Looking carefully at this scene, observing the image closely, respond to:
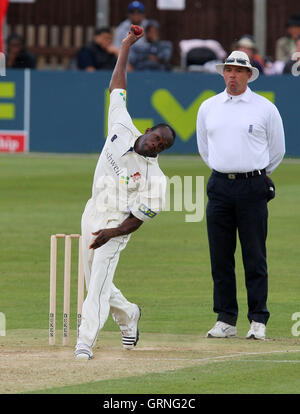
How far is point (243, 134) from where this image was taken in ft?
33.9

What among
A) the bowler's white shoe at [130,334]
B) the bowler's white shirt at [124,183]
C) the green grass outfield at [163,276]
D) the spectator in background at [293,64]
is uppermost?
the bowler's white shirt at [124,183]

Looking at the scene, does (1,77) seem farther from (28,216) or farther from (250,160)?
(250,160)

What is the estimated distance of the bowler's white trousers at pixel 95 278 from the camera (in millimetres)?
9234

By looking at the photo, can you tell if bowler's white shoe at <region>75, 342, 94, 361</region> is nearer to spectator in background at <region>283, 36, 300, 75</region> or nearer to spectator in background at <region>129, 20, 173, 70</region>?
spectator in background at <region>283, 36, 300, 75</region>

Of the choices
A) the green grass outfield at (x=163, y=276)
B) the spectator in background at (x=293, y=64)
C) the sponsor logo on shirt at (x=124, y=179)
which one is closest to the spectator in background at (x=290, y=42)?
the spectator in background at (x=293, y=64)

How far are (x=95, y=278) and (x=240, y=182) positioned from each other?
172cm

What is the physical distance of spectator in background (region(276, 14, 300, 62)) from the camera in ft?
86.2

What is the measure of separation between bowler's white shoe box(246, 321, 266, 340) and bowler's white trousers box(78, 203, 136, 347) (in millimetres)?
1418

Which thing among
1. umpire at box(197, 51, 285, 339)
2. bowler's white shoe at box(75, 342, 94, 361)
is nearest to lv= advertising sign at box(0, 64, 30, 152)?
umpire at box(197, 51, 285, 339)

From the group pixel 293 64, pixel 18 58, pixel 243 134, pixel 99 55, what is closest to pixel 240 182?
pixel 243 134

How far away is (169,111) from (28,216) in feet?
23.7

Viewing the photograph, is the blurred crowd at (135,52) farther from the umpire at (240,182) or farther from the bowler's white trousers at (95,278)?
the bowler's white trousers at (95,278)

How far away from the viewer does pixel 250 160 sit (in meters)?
10.3

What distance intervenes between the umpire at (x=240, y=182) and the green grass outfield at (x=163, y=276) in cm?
32
